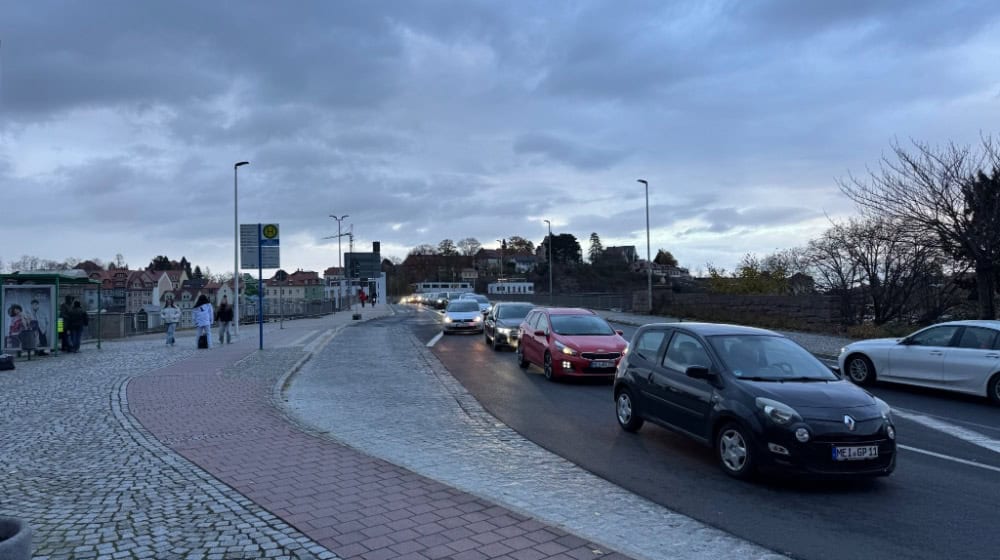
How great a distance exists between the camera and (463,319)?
2631cm

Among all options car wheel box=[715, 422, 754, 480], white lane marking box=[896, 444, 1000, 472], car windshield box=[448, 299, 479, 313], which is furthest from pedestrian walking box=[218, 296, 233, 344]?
white lane marking box=[896, 444, 1000, 472]

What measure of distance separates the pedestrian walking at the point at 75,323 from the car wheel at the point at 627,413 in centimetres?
1647

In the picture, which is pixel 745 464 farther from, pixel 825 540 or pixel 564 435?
pixel 564 435

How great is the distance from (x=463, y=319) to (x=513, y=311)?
6333 millimetres

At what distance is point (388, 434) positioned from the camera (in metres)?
8.03

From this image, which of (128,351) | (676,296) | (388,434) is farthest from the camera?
(676,296)

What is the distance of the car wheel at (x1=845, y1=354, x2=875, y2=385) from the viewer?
1245 cm

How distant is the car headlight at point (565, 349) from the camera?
40.9ft

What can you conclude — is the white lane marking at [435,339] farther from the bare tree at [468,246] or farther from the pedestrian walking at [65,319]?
the bare tree at [468,246]

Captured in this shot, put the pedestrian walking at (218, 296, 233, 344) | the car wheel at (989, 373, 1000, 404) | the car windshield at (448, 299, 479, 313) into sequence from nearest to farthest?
the car wheel at (989, 373, 1000, 404) < the pedestrian walking at (218, 296, 233, 344) < the car windshield at (448, 299, 479, 313)

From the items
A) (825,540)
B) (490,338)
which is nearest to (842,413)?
(825,540)

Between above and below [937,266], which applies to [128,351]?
below

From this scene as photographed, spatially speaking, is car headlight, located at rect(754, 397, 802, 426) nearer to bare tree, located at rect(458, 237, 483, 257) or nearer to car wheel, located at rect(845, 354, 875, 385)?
car wheel, located at rect(845, 354, 875, 385)

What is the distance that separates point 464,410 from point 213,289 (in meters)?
101
